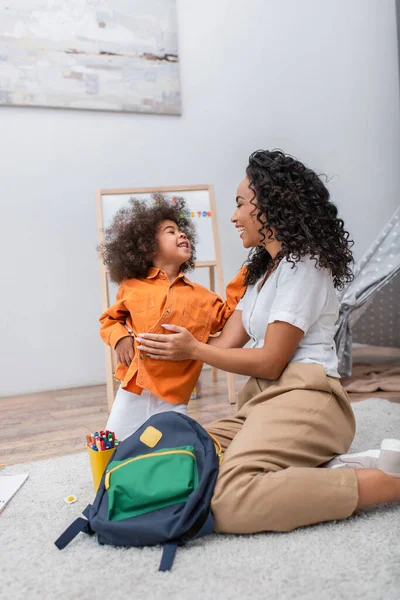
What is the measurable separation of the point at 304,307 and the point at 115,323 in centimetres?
58

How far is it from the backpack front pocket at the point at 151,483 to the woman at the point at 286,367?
8 centimetres

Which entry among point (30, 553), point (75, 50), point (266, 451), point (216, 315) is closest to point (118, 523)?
point (30, 553)

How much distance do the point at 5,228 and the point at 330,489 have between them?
2.25 metres

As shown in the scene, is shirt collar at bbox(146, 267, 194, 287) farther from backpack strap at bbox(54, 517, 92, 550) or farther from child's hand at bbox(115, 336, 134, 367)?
backpack strap at bbox(54, 517, 92, 550)

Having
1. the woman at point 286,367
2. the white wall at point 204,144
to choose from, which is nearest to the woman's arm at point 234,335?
the woman at point 286,367

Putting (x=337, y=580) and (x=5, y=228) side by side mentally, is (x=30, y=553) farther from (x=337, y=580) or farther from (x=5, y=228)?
(x=5, y=228)

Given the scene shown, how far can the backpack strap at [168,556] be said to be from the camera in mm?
1037

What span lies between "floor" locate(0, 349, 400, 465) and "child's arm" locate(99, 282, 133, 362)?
0.48 m

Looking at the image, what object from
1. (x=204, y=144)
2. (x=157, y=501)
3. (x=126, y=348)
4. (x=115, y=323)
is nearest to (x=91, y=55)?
(x=204, y=144)

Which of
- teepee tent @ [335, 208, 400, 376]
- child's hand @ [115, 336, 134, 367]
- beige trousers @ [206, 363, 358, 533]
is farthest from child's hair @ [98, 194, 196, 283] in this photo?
teepee tent @ [335, 208, 400, 376]

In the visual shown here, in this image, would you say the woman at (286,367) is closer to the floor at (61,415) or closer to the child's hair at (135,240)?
the child's hair at (135,240)

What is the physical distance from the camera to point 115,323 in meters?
1.65

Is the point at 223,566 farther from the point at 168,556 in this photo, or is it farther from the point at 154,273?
the point at 154,273

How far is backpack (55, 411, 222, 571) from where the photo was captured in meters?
1.10
